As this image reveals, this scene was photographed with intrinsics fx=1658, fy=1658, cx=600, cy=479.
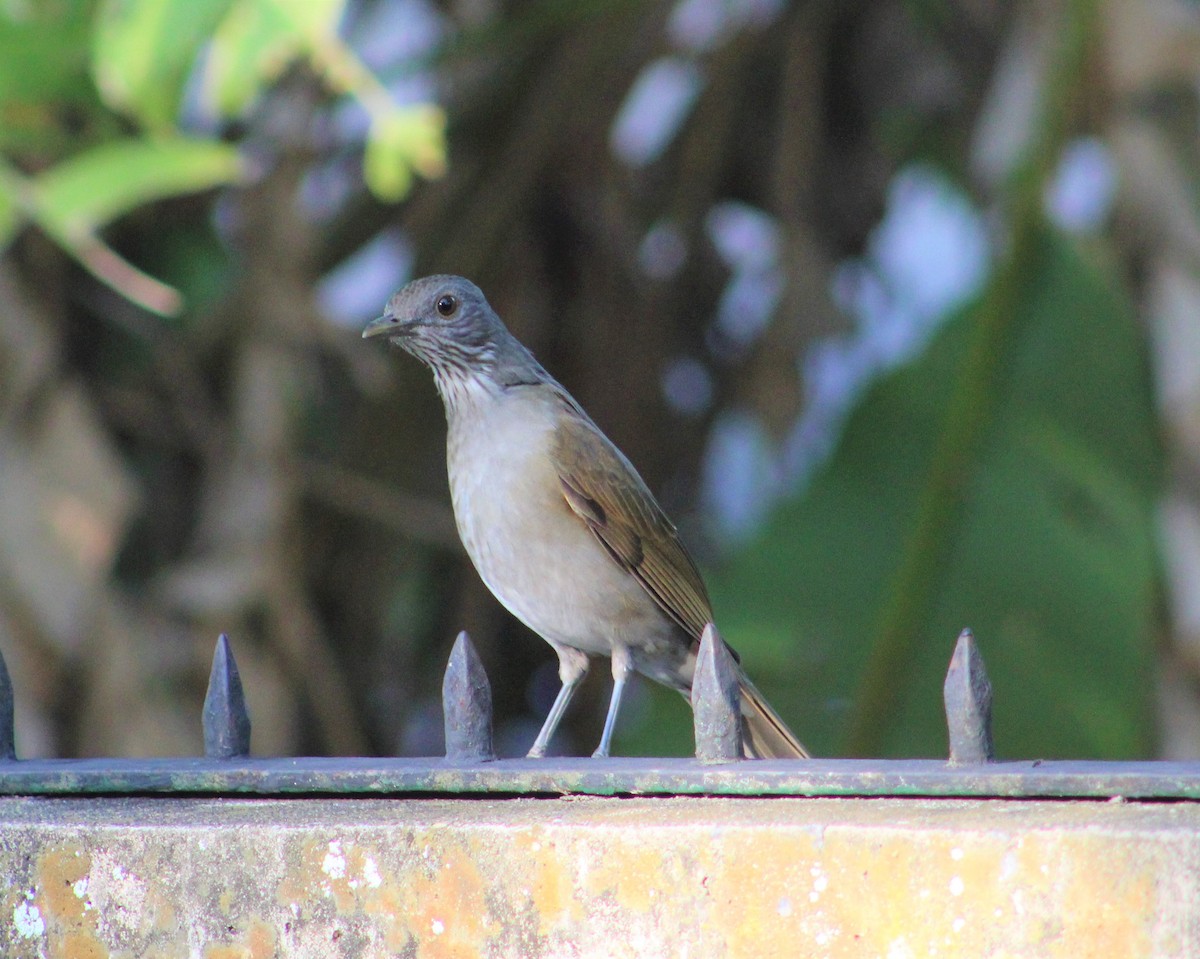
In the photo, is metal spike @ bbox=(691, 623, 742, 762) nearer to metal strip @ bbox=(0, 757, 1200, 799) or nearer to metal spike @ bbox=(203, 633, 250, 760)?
metal strip @ bbox=(0, 757, 1200, 799)

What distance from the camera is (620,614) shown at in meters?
3.39

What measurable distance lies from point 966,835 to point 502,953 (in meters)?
0.58

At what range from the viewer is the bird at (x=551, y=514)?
3.31m

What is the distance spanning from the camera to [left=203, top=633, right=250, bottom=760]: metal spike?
2.35 metres

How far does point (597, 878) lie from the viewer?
1965 millimetres

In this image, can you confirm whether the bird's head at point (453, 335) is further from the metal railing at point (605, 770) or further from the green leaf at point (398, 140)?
the metal railing at point (605, 770)

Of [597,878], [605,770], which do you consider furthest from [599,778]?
[597,878]

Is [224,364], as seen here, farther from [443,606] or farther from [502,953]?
[502,953]

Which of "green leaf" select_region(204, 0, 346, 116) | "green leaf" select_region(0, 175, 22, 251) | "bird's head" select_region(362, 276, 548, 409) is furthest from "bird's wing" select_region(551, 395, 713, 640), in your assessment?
"green leaf" select_region(0, 175, 22, 251)

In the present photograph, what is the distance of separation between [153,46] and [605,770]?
199 cm

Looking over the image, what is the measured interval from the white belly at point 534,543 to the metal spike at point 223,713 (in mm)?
987

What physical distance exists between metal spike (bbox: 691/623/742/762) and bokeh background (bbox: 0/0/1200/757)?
5.22ft

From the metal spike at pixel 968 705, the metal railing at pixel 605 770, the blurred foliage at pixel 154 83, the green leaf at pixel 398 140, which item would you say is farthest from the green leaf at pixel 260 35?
the metal spike at pixel 968 705

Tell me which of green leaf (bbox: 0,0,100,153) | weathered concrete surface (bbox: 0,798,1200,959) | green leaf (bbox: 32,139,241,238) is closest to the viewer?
weathered concrete surface (bbox: 0,798,1200,959)
